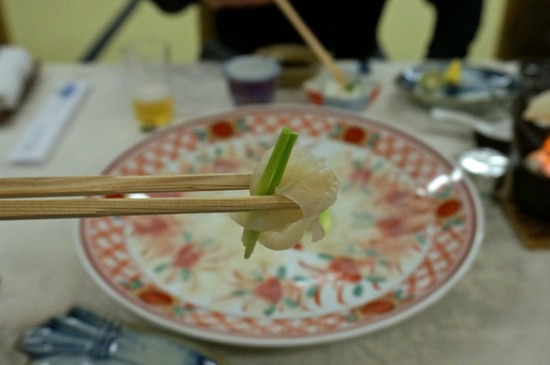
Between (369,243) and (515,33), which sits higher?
(369,243)

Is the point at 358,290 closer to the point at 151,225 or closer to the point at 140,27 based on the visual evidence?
the point at 151,225

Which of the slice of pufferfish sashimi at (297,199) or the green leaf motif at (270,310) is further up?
the slice of pufferfish sashimi at (297,199)

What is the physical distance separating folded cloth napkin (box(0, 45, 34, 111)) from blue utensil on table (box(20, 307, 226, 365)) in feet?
1.99

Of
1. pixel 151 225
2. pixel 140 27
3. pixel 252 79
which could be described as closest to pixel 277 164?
pixel 151 225

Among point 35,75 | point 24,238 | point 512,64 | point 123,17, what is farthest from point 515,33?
point 24,238

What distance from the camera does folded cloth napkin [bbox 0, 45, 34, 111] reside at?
Result: 1.09m

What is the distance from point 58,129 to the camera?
106 centimetres

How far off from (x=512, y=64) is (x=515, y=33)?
3.85 ft

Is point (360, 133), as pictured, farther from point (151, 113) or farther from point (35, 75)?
point (35, 75)

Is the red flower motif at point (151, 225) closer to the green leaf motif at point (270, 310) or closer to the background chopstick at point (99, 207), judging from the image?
the green leaf motif at point (270, 310)

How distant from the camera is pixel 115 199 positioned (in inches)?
15.7

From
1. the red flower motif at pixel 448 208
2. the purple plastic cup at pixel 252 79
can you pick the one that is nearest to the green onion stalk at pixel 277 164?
the red flower motif at pixel 448 208

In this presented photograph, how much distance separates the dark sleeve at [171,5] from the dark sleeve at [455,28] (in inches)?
25.4

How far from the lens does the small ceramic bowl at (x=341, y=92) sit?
1.09m
